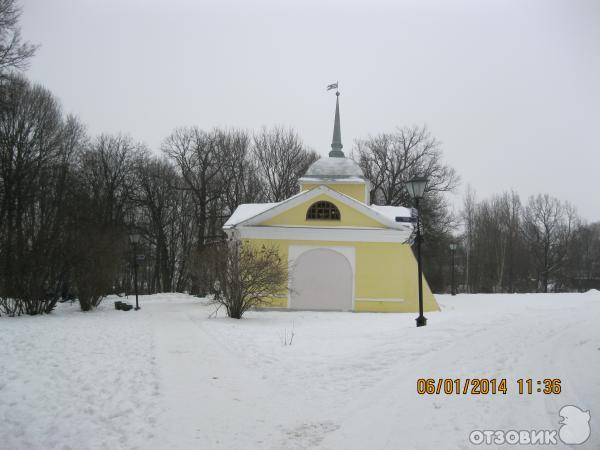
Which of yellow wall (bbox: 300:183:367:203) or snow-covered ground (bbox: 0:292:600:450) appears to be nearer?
snow-covered ground (bbox: 0:292:600:450)

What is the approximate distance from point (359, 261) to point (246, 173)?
20337mm

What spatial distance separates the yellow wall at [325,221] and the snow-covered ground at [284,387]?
34.9 ft

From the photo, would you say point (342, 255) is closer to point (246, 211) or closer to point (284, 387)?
point (246, 211)

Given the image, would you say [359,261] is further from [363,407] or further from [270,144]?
[270,144]

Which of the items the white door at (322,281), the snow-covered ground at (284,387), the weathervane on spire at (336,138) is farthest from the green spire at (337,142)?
the snow-covered ground at (284,387)

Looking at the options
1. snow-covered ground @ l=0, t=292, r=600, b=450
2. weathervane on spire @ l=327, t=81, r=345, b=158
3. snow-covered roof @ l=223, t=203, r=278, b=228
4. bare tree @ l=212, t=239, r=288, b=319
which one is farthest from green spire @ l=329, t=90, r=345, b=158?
snow-covered ground @ l=0, t=292, r=600, b=450

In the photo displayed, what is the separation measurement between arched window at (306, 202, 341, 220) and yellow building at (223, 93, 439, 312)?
0.09 m

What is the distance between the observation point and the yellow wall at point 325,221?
21891mm

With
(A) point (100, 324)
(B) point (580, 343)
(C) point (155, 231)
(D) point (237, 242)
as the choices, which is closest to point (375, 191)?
(C) point (155, 231)

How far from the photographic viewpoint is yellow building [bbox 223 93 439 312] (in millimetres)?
21359

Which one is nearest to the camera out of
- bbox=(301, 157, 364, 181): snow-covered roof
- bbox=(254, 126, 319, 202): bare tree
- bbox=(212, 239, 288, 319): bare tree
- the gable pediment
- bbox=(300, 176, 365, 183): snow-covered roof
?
bbox=(212, 239, 288, 319): bare tree

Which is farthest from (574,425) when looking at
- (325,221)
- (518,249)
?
(518,249)

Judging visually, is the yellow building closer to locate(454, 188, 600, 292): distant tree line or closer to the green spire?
the green spire

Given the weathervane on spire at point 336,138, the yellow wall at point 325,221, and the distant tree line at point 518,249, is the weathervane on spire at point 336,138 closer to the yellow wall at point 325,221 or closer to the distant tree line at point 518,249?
the yellow wall at point 325,221
